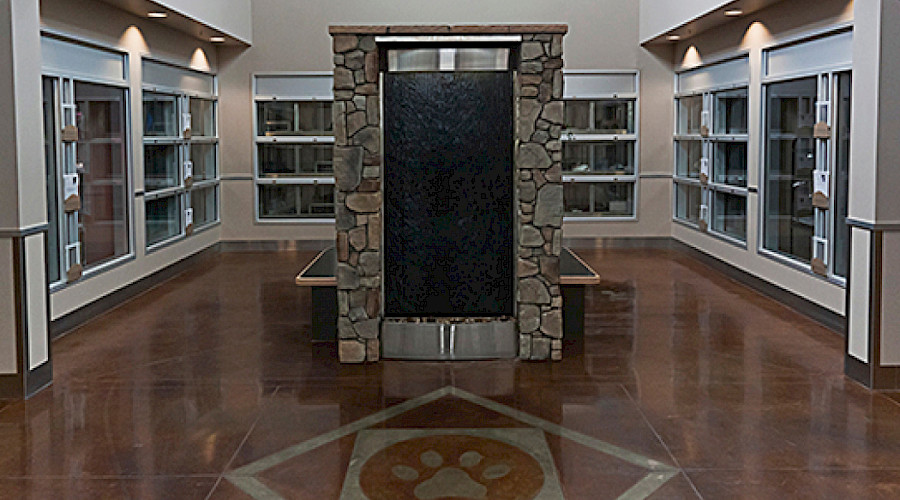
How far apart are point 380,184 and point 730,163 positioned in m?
5.48

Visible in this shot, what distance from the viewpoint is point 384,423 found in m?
5.27

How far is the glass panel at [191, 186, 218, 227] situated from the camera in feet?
39.4

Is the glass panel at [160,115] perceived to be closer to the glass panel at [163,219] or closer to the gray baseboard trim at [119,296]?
the glass panel at [163,219]

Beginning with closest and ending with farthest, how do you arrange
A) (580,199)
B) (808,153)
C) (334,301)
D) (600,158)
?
(334,301), (808,153), (600,158), (580,199)

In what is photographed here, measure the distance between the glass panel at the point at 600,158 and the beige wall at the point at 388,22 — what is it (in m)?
0.23

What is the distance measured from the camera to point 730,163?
10.6 m

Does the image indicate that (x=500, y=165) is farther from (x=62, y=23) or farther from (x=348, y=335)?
(x=62, y=23)

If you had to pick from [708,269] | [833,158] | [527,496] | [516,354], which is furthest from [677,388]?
[708,269]

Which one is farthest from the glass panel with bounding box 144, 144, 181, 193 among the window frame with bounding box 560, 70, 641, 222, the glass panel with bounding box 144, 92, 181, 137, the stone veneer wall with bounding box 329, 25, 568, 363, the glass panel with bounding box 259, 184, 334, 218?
the window frame with bounding box 560, 70, 641, 222

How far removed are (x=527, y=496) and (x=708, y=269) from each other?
7.55 m

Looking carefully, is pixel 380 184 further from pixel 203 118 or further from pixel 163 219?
pixel 203 118

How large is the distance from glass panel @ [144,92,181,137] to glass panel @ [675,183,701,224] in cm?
652

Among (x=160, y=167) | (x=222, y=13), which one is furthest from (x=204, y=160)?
(x=222, y=13)

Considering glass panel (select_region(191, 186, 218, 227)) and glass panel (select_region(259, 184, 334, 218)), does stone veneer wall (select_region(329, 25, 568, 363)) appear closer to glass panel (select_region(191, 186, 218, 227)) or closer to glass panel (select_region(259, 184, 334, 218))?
glass panel (select_region(191, 186, 218, 227))
